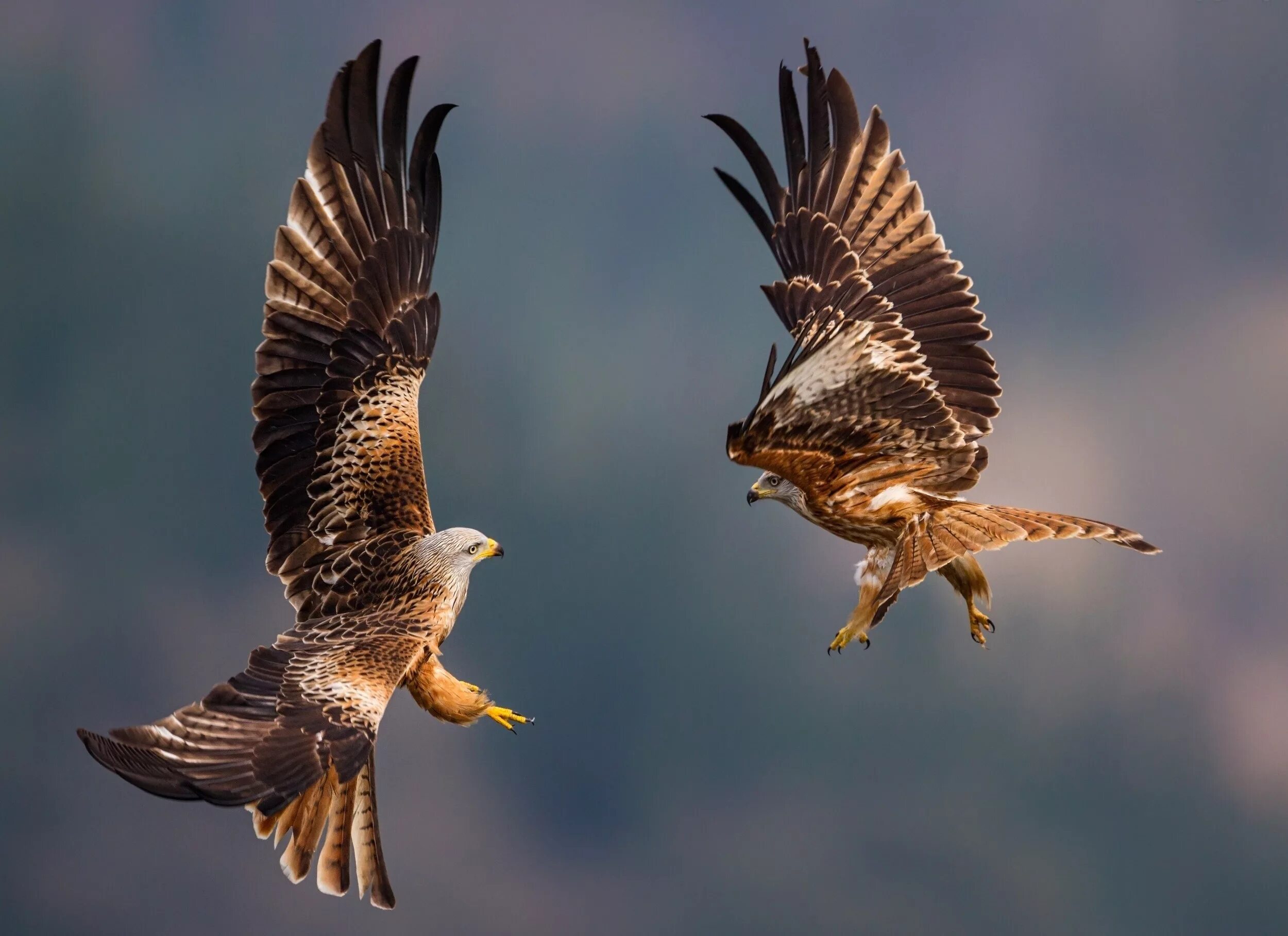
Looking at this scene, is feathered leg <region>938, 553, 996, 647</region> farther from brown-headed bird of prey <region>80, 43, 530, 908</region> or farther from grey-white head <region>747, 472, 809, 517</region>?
brown-headed bird of prey <region>80, 43, 530, 908</region>

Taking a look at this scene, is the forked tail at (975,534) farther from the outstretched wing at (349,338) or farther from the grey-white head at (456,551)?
the outstretched wing at (349,338)

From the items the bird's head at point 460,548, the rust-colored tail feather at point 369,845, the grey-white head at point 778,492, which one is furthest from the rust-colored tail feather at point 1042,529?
the rust-colored tail feather at point 369,845

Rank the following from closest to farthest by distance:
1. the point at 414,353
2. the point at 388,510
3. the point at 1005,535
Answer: the point at 1005,535 → the point at 388,510 → the point at 414,353

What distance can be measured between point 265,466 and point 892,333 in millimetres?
4016

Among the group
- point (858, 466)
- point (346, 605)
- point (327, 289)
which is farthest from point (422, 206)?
point (858, 466)

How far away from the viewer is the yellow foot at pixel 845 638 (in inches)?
352

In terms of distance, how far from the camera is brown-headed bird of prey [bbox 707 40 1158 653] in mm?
8289

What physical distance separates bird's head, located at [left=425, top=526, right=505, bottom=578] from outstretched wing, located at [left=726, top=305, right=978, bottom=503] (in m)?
1.58

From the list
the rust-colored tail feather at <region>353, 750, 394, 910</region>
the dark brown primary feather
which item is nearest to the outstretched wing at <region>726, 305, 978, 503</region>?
the dark brown primary feather

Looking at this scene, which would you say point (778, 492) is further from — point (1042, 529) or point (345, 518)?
point (345, 518)

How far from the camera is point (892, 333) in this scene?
8.88 meters

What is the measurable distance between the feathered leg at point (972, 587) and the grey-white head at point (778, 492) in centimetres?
101

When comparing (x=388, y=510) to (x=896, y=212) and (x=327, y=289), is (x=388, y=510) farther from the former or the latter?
(x=896, y=212)

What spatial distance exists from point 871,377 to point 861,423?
28 centimetres
